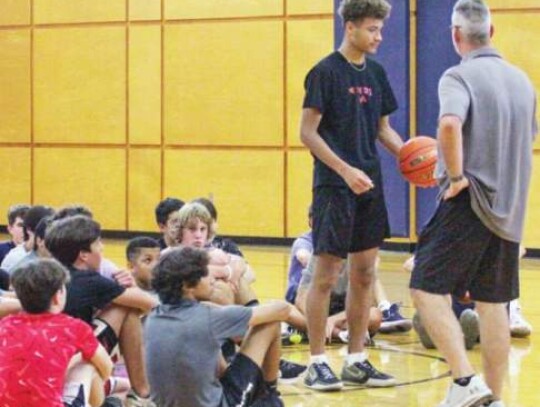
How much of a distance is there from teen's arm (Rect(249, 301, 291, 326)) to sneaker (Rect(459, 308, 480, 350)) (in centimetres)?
190

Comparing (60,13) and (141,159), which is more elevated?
(60,13)

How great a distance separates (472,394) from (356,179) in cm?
108

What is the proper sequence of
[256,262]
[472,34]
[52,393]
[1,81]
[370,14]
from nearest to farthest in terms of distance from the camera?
[52,393] < [472,34] < [370,14] < [256,262] < [1,81]

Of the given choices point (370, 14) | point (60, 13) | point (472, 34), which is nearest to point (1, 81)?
point (60, 13)

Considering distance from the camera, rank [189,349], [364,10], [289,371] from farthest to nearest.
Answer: [289,371] < [364,10] < [189,349]

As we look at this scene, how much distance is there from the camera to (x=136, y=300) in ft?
15.5

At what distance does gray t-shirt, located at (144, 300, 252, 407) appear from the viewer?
4402mm

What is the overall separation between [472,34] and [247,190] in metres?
6.92

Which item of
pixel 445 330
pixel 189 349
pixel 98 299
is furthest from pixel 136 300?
pixel 445 330

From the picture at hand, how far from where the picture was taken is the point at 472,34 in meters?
4.68

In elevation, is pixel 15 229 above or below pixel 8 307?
above

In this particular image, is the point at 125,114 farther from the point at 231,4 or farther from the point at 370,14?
the point at 370,14

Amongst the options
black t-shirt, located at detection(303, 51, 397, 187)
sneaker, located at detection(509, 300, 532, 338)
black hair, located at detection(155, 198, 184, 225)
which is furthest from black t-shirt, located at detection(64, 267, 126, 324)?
sneaker, located at detection(509, 300, 532, 338)

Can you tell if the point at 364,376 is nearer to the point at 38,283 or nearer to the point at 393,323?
the point at 393,323
